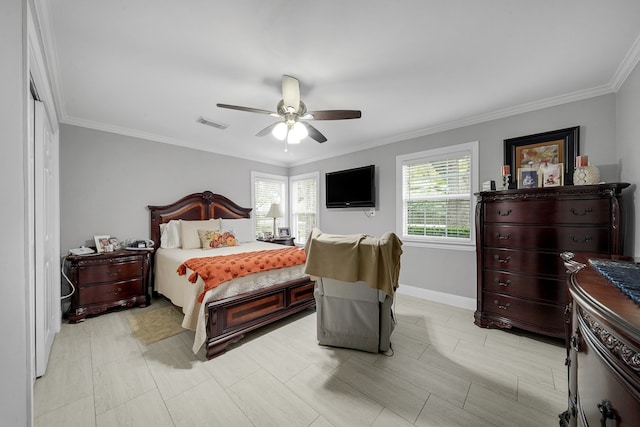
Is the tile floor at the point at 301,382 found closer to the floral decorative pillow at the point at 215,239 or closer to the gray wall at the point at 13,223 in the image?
the gray wall at the point at 13,223

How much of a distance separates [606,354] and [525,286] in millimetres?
2218

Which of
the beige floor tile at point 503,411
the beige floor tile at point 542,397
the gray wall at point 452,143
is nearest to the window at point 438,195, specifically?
the gray wall at point 452,143

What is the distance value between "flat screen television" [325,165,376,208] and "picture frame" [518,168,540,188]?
2006mm

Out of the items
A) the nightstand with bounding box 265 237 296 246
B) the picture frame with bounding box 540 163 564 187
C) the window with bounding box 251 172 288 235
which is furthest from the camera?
the window with bounding box 251 172 288 235

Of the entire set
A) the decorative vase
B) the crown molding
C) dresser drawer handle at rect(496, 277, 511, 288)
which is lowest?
dresser drawer handle at rect(496, 277, 511, 288)

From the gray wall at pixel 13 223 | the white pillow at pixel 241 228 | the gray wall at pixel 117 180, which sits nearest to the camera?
the gray wall at pixel 13 223

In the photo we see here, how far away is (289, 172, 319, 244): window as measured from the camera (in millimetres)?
5334

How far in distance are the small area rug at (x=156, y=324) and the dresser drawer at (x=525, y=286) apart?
352cm

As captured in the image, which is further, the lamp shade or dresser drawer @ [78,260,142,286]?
the lamp shade

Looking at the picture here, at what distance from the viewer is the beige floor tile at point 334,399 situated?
1.52m

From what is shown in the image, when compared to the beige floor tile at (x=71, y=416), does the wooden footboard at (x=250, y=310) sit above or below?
above

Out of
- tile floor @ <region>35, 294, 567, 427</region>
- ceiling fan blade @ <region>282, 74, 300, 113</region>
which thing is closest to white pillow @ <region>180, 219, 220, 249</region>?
tile floor @ <region>35, 294, 567, 427</region>

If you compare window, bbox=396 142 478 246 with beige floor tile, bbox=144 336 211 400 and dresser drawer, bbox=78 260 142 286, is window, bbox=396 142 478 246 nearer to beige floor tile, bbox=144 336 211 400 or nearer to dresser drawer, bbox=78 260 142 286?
beige floor tile, bbox=144 336 211 400

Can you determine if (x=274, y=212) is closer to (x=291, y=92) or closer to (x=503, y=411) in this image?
(x=291, y=92)
